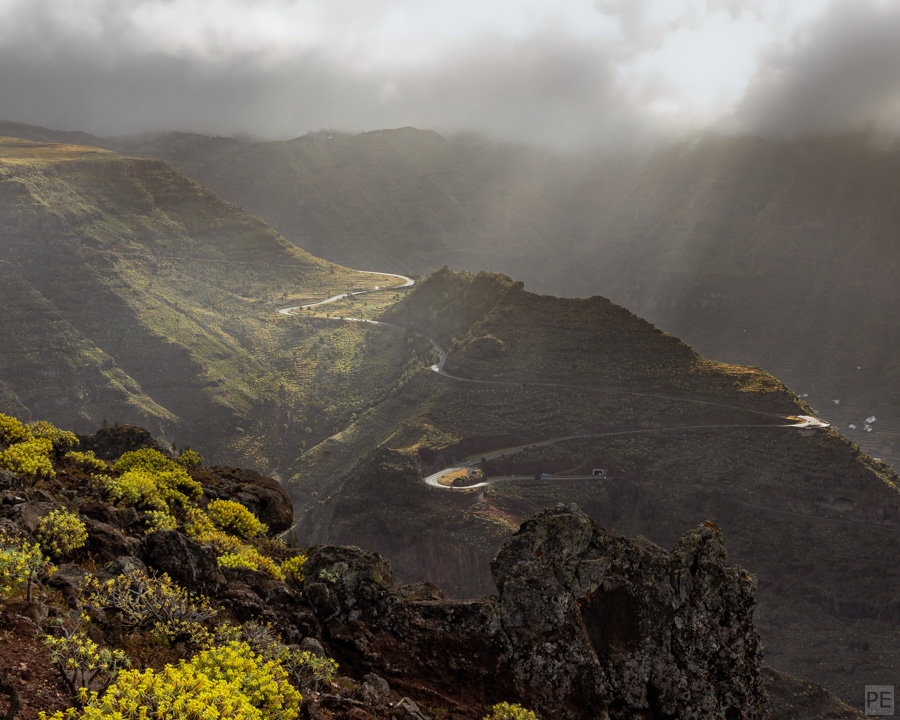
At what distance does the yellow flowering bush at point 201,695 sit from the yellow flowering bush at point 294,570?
10730mm

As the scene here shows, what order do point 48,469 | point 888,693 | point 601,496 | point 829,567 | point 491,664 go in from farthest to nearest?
point 601,496
point 829,567
point 888,693
point 48,469
point 491,664

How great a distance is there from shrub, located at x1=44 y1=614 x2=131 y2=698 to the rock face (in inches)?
358

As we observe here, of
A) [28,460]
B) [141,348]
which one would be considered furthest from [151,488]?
[141,348]

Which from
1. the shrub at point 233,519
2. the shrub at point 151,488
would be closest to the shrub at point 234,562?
the shrub at point 151,488

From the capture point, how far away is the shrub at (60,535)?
2112 centimetres

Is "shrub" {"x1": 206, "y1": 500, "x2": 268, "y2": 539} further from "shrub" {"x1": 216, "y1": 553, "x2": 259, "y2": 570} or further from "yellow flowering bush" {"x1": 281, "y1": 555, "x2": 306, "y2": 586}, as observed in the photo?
"shrub" {"x1": 216, "y1": 553, "x2": 259, "y2": 570}

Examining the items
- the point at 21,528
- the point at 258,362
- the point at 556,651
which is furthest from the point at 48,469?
the point at 258,362

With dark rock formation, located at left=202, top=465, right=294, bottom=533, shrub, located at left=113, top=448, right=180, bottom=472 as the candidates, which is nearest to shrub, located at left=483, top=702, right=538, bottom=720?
dark rock formation, located at left=202, top=465, right=294, bottom=533

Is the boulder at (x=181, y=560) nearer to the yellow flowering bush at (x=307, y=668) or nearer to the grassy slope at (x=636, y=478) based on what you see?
the yellow flowering bush at (x=307, y=668)

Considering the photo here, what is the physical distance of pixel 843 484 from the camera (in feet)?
343

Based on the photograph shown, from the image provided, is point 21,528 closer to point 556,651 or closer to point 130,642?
point 130,642

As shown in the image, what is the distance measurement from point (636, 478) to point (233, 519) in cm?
8749

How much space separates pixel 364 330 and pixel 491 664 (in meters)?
166

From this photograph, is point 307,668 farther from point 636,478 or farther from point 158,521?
point 636,478
